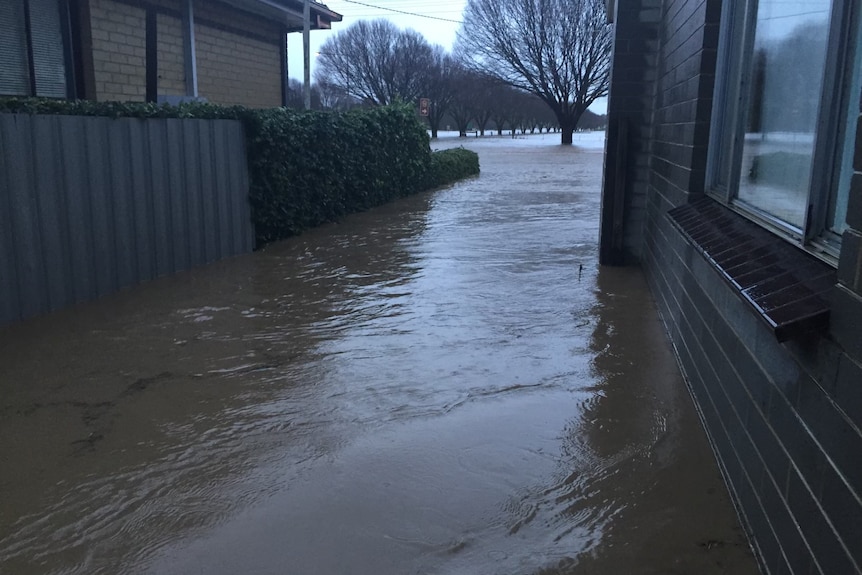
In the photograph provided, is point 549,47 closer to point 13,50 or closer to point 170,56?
point 170,56

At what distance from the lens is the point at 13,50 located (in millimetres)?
9773

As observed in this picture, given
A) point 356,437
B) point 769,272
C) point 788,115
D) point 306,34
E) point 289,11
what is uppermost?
point 289,11

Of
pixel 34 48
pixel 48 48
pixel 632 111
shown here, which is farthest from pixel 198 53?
pixel 632 111

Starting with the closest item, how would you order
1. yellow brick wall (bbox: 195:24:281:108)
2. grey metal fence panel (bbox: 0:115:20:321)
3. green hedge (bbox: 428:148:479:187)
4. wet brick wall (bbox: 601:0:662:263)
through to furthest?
1. grey metal fence panel (bbox: 0:115:20:321)
2. wet brick wall (bbox: 601:0:662:263)
3. yellow brick wall (bbox: 195:24:281:108)
4. green hedge (bbox: 428:148:479:187)

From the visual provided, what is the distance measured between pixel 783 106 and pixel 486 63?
51220 millimetres

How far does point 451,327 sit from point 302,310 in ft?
4.69

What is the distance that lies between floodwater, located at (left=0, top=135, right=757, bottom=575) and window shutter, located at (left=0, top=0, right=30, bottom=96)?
15.5 feet

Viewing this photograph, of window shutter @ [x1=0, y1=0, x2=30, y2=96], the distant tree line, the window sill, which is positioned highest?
the distant tree line

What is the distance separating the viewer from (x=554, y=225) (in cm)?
1153

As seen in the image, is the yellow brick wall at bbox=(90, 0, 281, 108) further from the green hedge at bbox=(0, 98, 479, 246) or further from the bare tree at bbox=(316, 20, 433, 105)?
the bare tree at bbox=(316, 20, 433, 105)

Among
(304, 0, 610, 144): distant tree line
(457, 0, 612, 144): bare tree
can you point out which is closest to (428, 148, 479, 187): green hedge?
(304, 0, 610, 144): distant tree line

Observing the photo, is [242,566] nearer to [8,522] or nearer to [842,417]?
[8,522]

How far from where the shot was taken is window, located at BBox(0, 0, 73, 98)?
970 centimetres

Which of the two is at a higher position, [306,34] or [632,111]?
[306,34]
